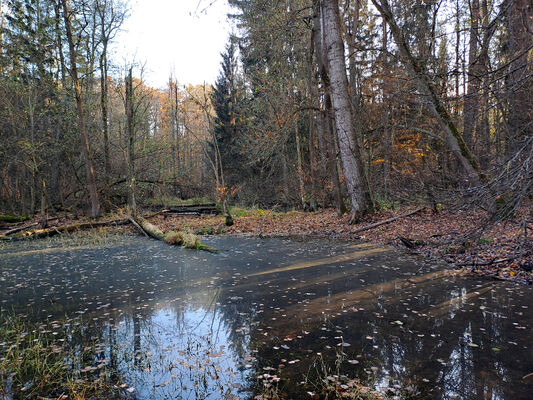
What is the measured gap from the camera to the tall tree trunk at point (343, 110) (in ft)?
40.0

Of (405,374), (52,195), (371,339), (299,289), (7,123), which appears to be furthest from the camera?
(52,195)

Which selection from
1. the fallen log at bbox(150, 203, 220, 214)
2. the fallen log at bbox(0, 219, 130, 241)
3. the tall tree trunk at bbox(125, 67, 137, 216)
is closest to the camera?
the fallen log at bbox(0, 219, 130, 241)

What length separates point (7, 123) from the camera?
17656 millimetres

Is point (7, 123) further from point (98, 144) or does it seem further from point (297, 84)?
point (297, 84)

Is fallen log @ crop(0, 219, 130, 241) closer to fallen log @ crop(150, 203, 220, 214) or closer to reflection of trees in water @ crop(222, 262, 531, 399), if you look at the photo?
fallen log @ crop(150, 203, 220, 214)

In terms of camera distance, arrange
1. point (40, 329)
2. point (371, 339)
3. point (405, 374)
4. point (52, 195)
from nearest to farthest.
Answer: point (405, 374) < point (371, 339) < point (40, 329) < point (52, 195)

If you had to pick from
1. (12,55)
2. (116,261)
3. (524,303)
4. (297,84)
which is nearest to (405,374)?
(524,303)

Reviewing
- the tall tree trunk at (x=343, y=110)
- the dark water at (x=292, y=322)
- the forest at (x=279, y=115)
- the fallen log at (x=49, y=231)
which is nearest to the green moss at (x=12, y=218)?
the forest at (x=279, y=115)

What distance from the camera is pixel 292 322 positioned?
4.38 m

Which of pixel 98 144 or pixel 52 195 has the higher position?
pixel 98 144

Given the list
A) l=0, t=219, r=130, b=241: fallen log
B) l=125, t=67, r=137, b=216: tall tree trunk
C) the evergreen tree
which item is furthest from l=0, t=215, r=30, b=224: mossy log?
the evergreen tree

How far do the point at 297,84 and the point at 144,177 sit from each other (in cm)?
1093

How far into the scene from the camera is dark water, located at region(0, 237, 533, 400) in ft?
9.92

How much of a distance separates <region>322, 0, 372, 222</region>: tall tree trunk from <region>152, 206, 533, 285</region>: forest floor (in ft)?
3.33
